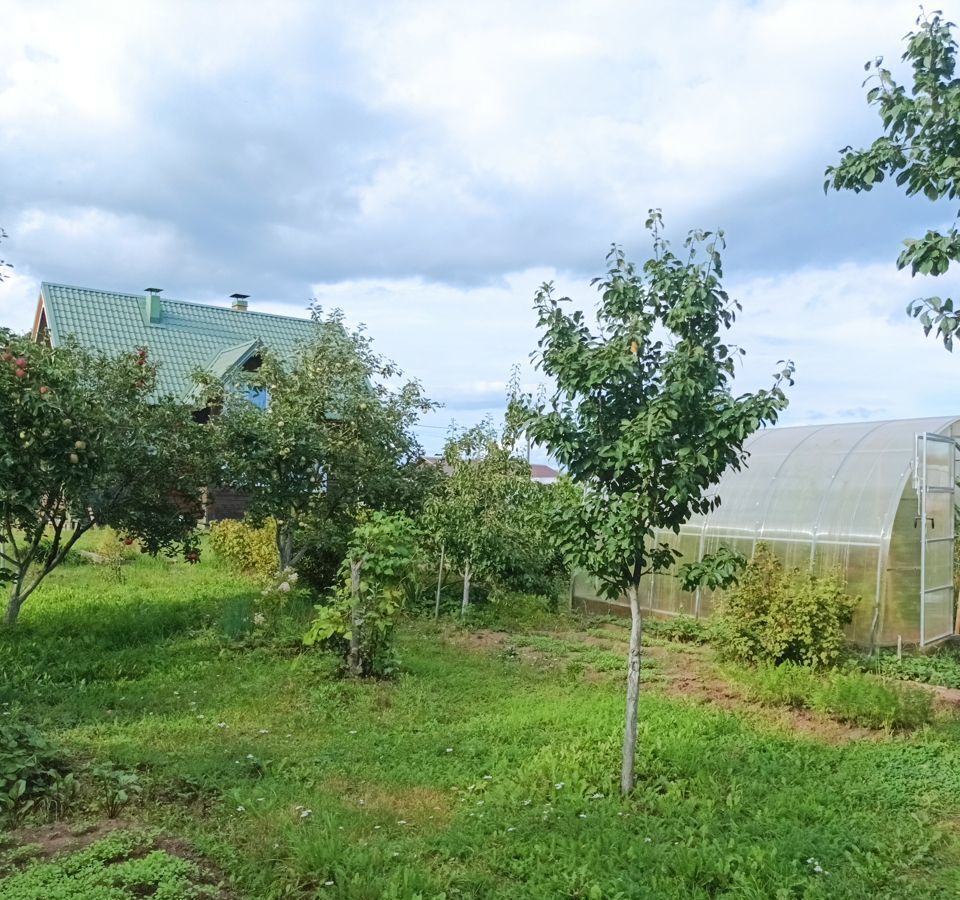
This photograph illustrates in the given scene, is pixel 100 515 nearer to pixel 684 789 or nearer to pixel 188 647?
pixel 188 647

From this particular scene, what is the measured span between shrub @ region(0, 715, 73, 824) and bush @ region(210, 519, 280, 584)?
359 inches

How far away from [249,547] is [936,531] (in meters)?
11.8

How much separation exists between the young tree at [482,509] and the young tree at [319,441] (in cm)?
63

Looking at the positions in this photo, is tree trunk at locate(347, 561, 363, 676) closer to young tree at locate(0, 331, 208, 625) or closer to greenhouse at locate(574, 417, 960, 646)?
young tree at locate(0, 331, 208, 625)

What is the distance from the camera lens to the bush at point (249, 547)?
50.6 feet

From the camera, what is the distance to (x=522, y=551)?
13.5 m

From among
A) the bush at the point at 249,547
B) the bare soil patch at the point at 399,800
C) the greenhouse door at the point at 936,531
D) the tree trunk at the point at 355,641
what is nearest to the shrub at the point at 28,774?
the bare soil patch at the point at 399,800

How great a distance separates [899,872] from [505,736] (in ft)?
10.2

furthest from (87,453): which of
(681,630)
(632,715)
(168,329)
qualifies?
(168,329)

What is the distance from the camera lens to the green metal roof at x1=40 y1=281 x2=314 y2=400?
23.5 m

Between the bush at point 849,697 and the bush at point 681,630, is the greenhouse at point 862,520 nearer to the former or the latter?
the bush at point 681,630

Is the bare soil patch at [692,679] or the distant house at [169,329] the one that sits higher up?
the distant house at [169,329]

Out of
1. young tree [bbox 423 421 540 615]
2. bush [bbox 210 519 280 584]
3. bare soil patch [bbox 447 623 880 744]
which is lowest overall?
bare soil patch [bbox 447 623 880 744]

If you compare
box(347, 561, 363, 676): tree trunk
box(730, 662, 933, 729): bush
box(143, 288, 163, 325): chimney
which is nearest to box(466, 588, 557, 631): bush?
box(347, 561, 363, 676): tree trunk
